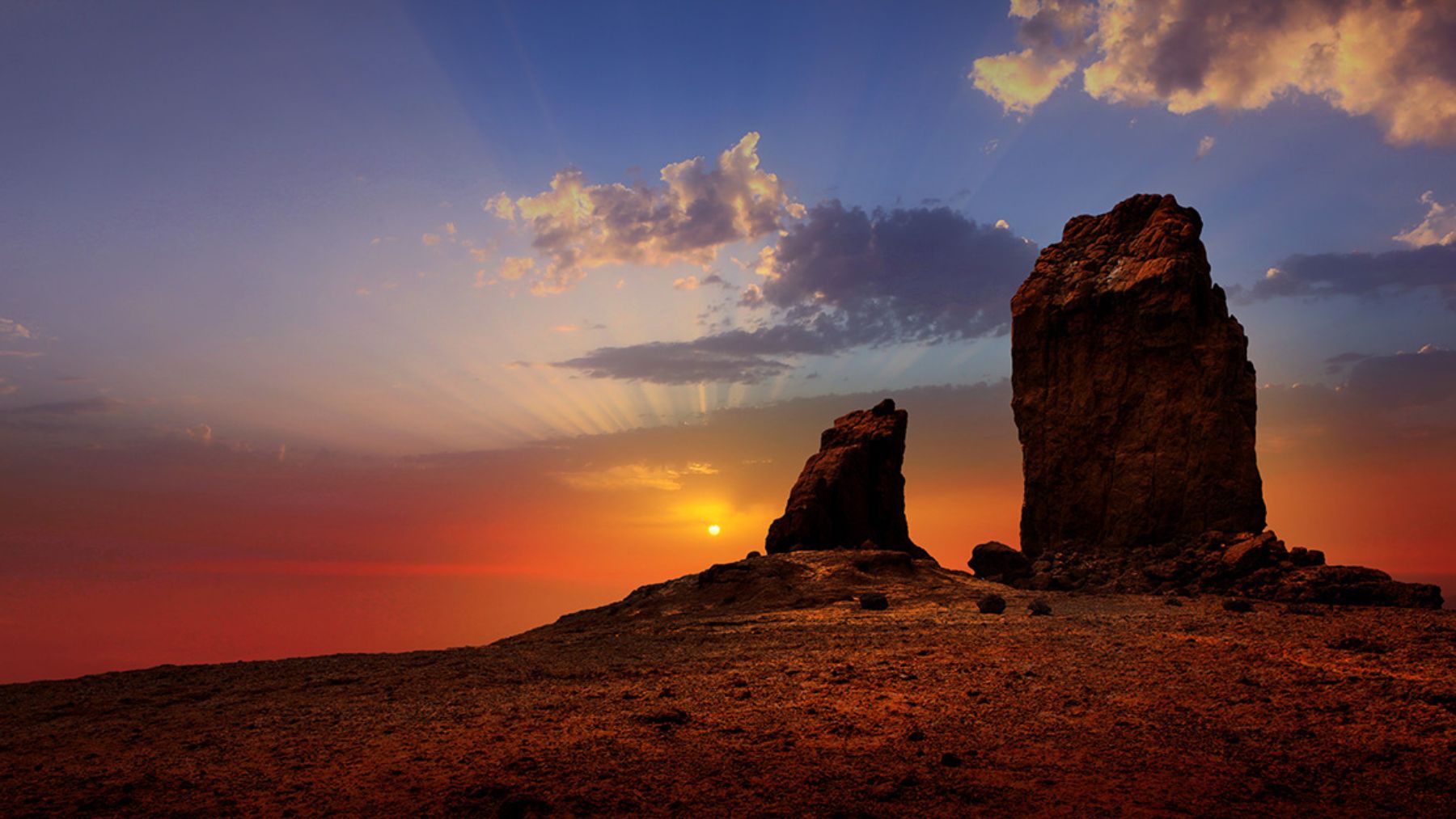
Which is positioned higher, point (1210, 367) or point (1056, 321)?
point (1056, 321)

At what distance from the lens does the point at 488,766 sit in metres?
8.52

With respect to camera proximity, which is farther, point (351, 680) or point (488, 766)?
point (351, 680)

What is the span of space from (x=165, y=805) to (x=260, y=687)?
22.5 feet

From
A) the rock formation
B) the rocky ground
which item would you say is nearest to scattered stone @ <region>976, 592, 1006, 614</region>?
the rocky ground

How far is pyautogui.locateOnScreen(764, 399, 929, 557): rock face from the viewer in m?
35.3

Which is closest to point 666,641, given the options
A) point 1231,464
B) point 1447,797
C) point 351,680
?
point 351,680

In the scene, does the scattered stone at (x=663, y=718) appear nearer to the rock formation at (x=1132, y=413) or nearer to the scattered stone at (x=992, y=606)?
the scattered stone at (x=992, y=606)

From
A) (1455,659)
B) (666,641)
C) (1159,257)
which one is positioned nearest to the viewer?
(1455,659)

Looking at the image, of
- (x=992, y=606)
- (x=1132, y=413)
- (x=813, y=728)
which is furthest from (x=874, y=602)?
(x=1132, y=413)

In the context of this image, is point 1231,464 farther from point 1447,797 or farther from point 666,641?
point 1447,797

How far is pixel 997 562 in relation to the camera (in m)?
31.7

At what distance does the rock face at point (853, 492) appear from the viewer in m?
35.3

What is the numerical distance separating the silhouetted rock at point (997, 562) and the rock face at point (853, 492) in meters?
4.33

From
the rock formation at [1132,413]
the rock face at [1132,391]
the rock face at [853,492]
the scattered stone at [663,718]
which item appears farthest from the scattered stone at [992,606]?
the rock face at [853,492]
